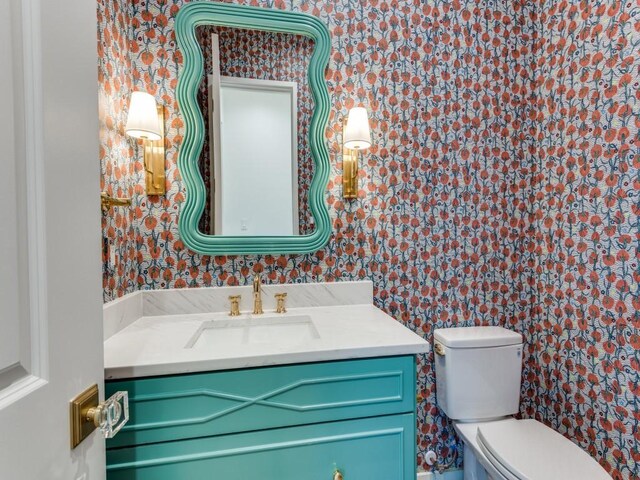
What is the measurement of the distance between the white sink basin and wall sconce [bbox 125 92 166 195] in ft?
2.01

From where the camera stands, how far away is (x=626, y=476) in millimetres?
1289

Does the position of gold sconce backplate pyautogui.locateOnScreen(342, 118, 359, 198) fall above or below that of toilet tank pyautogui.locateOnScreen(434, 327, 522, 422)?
above

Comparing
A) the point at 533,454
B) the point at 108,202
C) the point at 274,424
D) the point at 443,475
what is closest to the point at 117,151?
the point at 108,202

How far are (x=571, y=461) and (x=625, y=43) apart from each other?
62.3 inches

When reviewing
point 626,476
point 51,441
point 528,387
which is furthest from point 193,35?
point 626,476

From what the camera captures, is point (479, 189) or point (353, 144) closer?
point (353, 144)

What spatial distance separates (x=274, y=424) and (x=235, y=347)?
247 millimetres

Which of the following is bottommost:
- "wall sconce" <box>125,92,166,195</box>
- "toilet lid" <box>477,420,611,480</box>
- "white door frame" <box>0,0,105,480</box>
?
"toilet lid" <box>477,420,611,480</box>

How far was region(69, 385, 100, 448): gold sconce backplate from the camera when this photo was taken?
53cm

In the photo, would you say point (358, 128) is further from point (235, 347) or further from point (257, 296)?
point (235, 347)

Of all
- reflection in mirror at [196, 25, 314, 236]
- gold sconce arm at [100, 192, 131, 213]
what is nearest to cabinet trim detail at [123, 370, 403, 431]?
gold sconce arm at [100, 192, 131, 213]

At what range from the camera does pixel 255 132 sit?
1499mm

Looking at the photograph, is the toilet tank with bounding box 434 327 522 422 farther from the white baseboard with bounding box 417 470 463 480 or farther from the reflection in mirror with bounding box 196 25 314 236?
the reflection in mirror with bounding box 196 25 314 236

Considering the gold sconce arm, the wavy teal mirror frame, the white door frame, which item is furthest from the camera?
the wavy teal mirror frame
